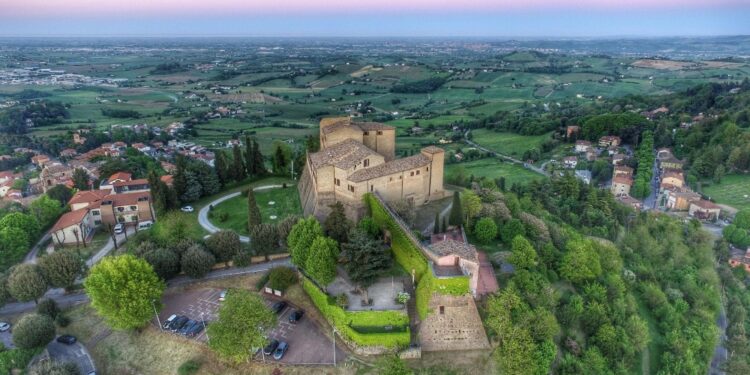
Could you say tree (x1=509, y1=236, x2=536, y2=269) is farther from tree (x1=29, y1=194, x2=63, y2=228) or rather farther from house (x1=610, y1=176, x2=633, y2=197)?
house (x1=610, y1=176, x2=633, y2=197)

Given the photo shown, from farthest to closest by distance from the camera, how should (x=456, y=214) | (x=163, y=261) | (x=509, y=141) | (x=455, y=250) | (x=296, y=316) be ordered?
1. (x=509, y=141)
2. (x=456, y=214)
3. (x=163, y=261)
4. (x=296, y=316)
5. (x=455, y=250)

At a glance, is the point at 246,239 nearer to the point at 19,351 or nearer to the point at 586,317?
the point at 19,351

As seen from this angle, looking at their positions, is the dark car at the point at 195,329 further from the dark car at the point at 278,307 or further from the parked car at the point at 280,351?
the parked car at the point at 280,351

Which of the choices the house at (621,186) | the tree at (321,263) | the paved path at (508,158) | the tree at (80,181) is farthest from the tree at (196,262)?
the house at (621,186)

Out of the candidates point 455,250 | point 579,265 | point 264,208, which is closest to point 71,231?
point 264,208

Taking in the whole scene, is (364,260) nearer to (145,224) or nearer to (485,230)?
(485,230)

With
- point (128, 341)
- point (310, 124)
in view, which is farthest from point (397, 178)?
point (310, 124)
